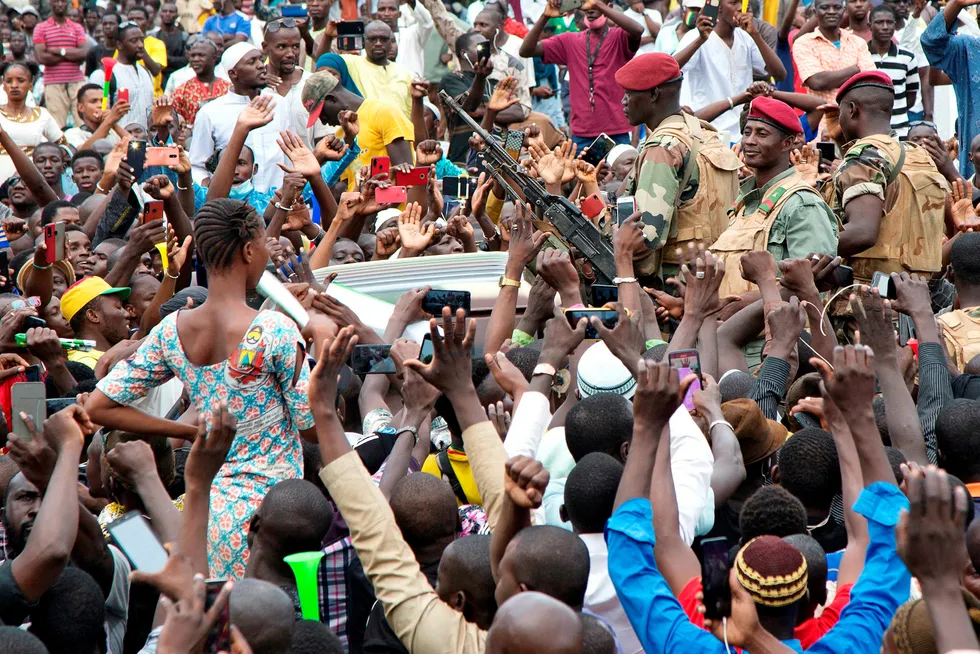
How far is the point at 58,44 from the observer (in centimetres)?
1493

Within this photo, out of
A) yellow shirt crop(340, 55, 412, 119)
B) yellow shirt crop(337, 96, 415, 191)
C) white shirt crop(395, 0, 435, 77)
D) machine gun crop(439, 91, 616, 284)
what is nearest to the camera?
machine gun crop(439, 91, 616, 284)

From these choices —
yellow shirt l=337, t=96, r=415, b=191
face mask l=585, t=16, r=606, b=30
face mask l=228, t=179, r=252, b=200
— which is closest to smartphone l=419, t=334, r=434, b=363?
face mask l=228, t=179, r=252, b=200

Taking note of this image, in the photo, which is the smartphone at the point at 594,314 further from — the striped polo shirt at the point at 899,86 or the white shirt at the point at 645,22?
the white shirt at the point at 645,22

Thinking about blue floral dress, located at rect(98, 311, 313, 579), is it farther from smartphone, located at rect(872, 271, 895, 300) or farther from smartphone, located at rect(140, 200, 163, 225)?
smartphone, located at rect(140, 200, 163, 225)

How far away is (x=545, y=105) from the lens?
1291cm

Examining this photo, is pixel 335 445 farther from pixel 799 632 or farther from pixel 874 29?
pixel 874 29

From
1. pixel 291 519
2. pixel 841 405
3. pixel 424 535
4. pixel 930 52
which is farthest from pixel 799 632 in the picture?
pixel 930 52

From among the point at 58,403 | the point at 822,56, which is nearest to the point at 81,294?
the point at 58,403

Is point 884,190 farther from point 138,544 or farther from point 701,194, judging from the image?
point 138,544

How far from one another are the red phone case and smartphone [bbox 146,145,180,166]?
3.92 ft

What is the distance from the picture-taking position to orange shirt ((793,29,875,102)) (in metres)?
10.5

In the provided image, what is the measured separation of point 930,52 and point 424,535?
23.9ft

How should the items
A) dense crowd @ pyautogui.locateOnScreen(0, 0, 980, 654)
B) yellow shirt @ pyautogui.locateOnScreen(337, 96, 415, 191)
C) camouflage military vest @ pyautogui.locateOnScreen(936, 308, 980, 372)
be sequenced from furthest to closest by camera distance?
yellow shirt @ pyautogui.locateOnScreen(337, 96, 415, 191) < camouflage military vest @ pyautogui.locateOnScreen(936, 308, 980, 372) < dense crowd @ pyautogui.locateOnScreen(0, 0, 980, 654)

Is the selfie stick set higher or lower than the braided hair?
lower
